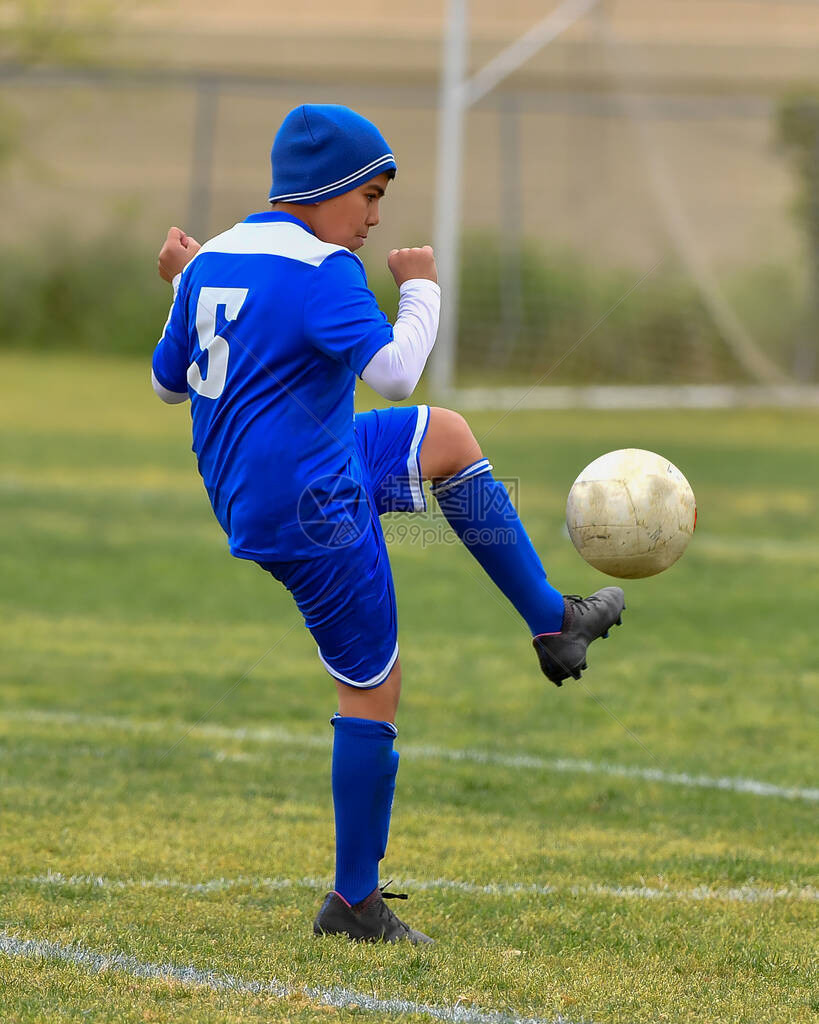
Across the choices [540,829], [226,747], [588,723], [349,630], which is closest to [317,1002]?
[349,630]

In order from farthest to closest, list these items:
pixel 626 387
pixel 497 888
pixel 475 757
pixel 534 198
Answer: pixel 534 198 < pixel 626 387 < pixel 475 757 < pixel 497 888

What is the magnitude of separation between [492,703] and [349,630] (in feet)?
9.57

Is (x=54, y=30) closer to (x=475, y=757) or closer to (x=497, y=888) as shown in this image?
(x=475, y=757)

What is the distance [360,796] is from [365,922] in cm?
31

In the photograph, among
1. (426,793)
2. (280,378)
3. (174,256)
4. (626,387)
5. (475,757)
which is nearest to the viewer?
A: (280,378)

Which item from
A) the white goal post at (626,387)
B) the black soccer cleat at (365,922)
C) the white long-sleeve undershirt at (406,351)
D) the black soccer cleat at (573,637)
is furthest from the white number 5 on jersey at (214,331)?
the white goal post at (626,387)

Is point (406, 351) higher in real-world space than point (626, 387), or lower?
lower

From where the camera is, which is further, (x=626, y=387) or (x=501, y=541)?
(x=626, y=387)

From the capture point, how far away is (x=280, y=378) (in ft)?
11.3

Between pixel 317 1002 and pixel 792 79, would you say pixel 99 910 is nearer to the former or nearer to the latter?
pixel 317 1002

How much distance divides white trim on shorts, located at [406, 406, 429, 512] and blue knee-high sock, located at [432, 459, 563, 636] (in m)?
0.05

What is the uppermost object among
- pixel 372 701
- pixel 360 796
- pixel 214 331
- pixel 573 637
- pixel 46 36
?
pixel 46 36

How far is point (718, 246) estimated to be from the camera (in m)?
19.7

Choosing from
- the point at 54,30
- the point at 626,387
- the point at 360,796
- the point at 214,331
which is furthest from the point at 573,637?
the point at 54,30
